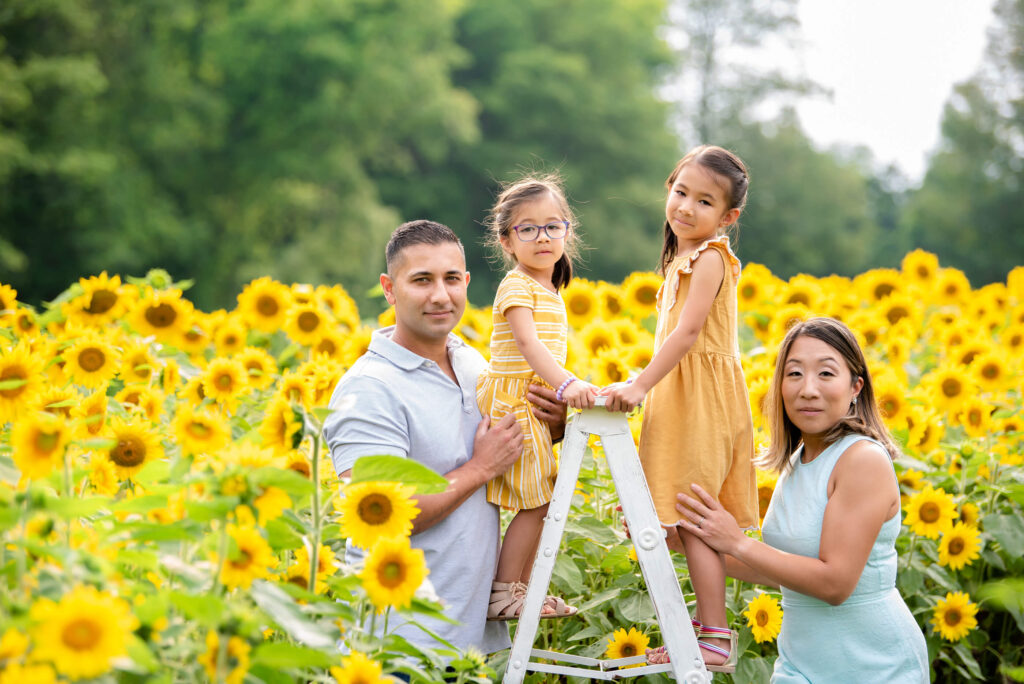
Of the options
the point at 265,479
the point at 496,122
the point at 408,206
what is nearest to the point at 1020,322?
the point at 265,479

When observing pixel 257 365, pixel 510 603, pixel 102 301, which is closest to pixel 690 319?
pixel 510 603

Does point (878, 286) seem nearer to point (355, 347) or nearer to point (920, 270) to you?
point (920, 270)

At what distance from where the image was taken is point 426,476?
6.24ft

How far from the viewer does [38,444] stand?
1.75m

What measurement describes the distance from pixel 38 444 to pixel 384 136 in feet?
76.6

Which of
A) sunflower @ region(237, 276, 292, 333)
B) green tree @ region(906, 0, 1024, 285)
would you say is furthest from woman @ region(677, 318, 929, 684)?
green tree @ region(906, 0, 1024, 285)

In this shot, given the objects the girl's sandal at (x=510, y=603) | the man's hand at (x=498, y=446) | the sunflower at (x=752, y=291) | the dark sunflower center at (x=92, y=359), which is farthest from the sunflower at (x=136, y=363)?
the sunflower at (x=752, y=291)

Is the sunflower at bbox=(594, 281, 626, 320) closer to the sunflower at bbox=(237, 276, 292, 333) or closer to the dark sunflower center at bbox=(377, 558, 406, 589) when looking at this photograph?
the sunflower at bbox=(237, 276, 292, 333)

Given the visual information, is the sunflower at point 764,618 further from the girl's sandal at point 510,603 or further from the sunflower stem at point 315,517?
the sunflower stem at point 315,517

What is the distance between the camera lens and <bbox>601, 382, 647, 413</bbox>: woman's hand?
106 inches

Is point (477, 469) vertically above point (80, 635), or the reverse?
point (477, 469)

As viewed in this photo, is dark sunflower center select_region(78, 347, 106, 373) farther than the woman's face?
Yes

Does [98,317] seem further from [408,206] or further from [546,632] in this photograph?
[408,206]

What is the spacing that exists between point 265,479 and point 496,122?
1101 inches
